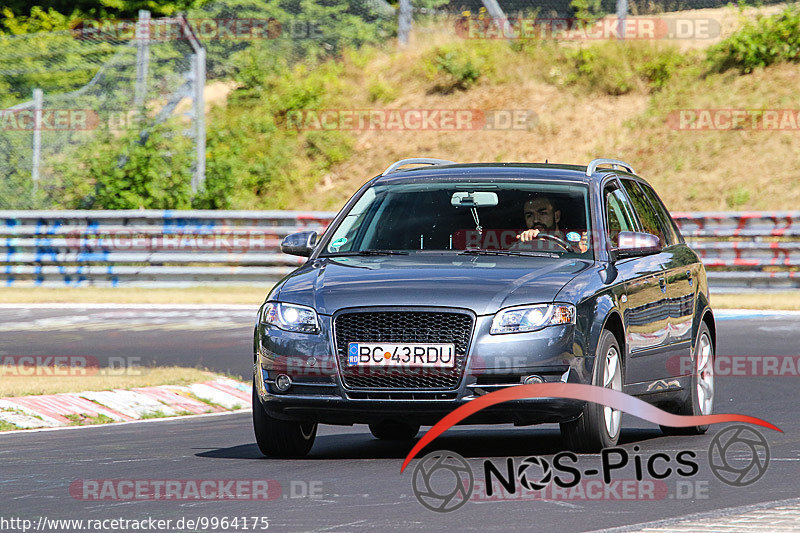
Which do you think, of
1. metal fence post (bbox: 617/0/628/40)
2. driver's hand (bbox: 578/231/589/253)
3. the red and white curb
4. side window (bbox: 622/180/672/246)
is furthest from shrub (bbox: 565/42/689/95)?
driver's hand (bbox: 578/231/589/253)

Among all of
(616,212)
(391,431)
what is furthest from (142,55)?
(616,212)

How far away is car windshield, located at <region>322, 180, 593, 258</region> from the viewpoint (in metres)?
9.25

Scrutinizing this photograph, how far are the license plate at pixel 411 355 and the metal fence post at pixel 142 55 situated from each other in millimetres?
19748

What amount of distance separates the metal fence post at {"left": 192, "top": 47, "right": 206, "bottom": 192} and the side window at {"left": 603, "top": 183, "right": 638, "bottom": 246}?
18371 millimetres

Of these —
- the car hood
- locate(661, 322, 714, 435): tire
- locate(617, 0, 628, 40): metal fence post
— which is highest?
locate(617, 0, 628, 40): metal fence post

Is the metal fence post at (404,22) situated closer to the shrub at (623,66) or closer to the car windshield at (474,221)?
the shrub at (623,66)

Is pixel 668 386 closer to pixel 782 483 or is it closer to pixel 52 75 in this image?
pixel 782 483

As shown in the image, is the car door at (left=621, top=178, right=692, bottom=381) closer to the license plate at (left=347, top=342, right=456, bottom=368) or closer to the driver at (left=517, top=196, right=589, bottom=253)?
the driver at (left=517, top=196, right=589, bottom=253)

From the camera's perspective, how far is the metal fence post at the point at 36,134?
28.4 m

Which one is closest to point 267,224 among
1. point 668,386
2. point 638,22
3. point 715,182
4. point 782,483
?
point 715,182

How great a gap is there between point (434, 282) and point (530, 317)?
23.2 inches

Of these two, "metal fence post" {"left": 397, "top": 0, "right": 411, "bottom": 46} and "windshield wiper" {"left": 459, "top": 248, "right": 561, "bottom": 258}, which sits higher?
"metal fence post" {"left": 397, "top": 0, "right": 411, "bottom": 46}

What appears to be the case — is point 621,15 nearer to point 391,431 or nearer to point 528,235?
point 391,431

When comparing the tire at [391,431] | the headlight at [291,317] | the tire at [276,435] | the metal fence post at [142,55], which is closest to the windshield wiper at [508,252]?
the headlight at [291,317]
